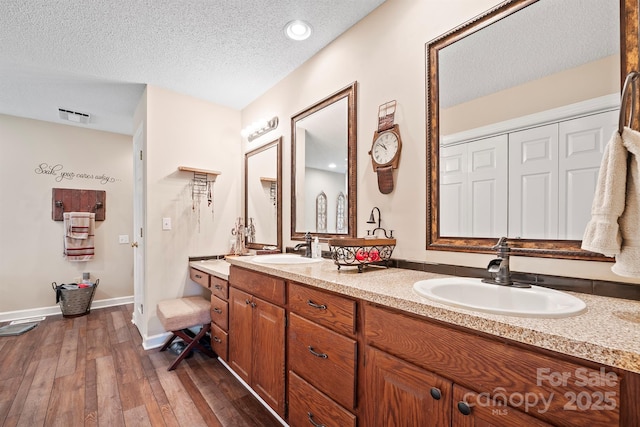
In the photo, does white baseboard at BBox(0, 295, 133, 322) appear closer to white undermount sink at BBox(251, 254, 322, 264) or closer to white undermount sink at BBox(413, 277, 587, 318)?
white undermount sink at BBox(251, 254, 322, 264)

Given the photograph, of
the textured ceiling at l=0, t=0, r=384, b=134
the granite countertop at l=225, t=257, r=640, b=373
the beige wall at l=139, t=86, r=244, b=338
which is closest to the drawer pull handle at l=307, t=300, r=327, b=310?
the granite countertop at l=225, t=257, r=640, b=373

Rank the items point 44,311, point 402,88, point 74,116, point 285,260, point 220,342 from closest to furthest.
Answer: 1. point 402,88
2. point 285,260
3. point 220,342
4. point 74,116
5. point 44,311

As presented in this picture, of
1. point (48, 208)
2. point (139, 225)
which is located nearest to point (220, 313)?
point (139, 225)

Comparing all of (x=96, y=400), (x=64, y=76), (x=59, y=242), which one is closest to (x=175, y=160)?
(x=64, y=76)

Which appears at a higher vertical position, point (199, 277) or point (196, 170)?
point (196, 170)

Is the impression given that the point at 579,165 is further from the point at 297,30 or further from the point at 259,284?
the point at 297,30

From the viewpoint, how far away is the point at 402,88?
5.48ft

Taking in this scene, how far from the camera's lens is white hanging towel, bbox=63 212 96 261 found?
3764 millimetres

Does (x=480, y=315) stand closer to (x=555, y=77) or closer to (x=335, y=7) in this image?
(x=555, y=77)

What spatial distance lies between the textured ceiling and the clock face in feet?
2.81

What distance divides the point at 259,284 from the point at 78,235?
3442mm

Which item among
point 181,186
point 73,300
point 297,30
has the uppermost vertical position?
point 297,30

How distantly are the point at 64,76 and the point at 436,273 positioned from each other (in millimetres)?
3533

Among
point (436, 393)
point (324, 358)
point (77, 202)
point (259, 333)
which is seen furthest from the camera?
point (77, 202)
